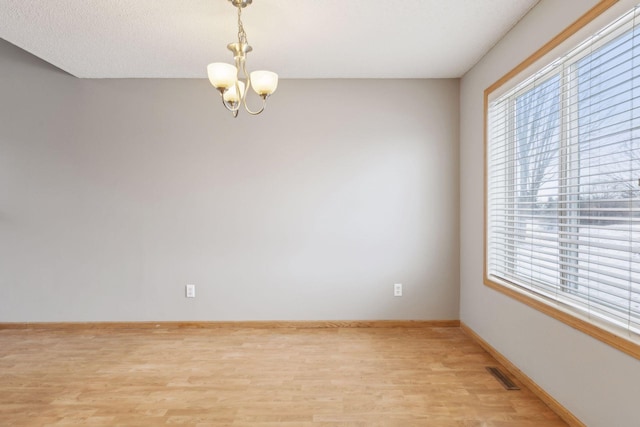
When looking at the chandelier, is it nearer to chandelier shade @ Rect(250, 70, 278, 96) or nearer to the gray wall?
chandelier shade @ Rect(250, 70, 278, 96)

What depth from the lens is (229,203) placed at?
355 cm

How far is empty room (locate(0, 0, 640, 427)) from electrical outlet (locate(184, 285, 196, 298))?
0.04 metres

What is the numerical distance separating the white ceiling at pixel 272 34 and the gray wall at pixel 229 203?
0.35 meters

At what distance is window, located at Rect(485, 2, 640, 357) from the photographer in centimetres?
163

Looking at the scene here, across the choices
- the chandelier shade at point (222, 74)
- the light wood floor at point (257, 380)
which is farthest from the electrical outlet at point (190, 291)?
the chandelier shade at point (222, 74)

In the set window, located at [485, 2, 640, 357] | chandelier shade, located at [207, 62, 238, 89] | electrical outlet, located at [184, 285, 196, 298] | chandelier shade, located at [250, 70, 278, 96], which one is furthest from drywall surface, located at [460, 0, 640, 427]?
electrical outlet, located at [184, 285, 196, 298]

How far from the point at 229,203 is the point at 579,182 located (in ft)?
9.23

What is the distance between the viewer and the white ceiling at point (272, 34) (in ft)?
7.45

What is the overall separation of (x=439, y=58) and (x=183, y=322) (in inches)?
134

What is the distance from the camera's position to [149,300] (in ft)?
11.7

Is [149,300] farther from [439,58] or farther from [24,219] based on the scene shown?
[439,58]

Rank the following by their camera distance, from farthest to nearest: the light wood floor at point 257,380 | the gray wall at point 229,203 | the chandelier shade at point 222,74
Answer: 1. the gray wall at point 229,203
2. the light wood floor at point 257,380
3. the chandelier shade at point 222,74

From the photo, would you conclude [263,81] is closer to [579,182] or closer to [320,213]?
[320,213]

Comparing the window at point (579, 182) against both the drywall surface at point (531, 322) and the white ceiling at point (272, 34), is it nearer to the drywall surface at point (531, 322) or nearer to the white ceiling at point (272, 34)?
the drywall surface at point (531, 322)
